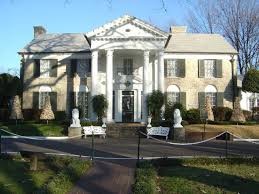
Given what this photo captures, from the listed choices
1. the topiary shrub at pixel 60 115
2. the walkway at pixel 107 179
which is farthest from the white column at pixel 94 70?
the walkway at pixel 107 179

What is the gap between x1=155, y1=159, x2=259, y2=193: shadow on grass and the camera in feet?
34.8

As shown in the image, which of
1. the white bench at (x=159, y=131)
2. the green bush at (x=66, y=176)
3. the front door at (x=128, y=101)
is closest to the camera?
the green bush at (x=66, y=176)

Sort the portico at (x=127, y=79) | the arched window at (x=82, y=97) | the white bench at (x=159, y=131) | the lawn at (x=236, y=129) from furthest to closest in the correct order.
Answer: the arched window at (x=82, y=97)
the portico at (x=127, y=79)
the lawn at (x=236, y=129)
the white bench at (x=159, y=131)

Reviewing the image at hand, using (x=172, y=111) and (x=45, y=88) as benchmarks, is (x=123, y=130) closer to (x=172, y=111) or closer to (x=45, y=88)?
(x=172, y=111)

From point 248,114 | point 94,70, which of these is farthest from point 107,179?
point 248,114

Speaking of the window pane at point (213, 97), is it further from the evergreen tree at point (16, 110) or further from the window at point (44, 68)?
the evergreen tree at point (16, 110)

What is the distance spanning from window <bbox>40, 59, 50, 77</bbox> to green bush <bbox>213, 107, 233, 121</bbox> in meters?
14.1

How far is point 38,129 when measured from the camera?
29.2 metres

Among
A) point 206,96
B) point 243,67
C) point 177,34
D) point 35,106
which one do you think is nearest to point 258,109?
point 206,96

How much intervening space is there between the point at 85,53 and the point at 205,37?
36.6 feet

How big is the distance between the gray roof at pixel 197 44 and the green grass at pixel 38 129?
1201cm

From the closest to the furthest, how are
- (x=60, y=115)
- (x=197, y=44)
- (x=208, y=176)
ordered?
(x=208, y=176) < (x=60, y=115) < (x=197, y=44)

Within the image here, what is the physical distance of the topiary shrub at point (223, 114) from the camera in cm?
3566

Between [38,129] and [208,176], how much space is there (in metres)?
18.9
